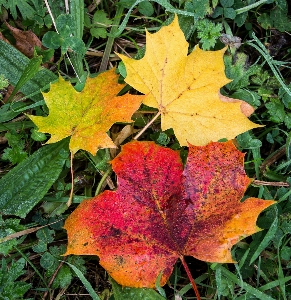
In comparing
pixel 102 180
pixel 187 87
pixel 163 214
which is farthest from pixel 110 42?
pixel 163 214

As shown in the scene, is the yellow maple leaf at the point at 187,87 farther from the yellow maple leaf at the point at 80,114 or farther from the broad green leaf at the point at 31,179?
the broad green leaf at the point at 31,179


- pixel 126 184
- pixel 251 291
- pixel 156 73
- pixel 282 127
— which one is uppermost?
pixel 156 73

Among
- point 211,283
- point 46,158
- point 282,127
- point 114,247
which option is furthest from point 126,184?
point 282,127

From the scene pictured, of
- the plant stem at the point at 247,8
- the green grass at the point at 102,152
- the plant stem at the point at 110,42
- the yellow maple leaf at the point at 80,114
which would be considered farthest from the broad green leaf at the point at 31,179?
the plant stem at the point at 247,8

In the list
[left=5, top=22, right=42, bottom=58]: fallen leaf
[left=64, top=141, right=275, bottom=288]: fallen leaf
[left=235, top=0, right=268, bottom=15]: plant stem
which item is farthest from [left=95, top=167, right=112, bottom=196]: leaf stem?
[left=235, top=0, right=268, bottom=15]: plant stem

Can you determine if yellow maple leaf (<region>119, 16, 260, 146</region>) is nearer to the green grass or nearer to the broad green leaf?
the green grass

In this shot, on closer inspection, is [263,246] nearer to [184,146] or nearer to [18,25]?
[184,146]
